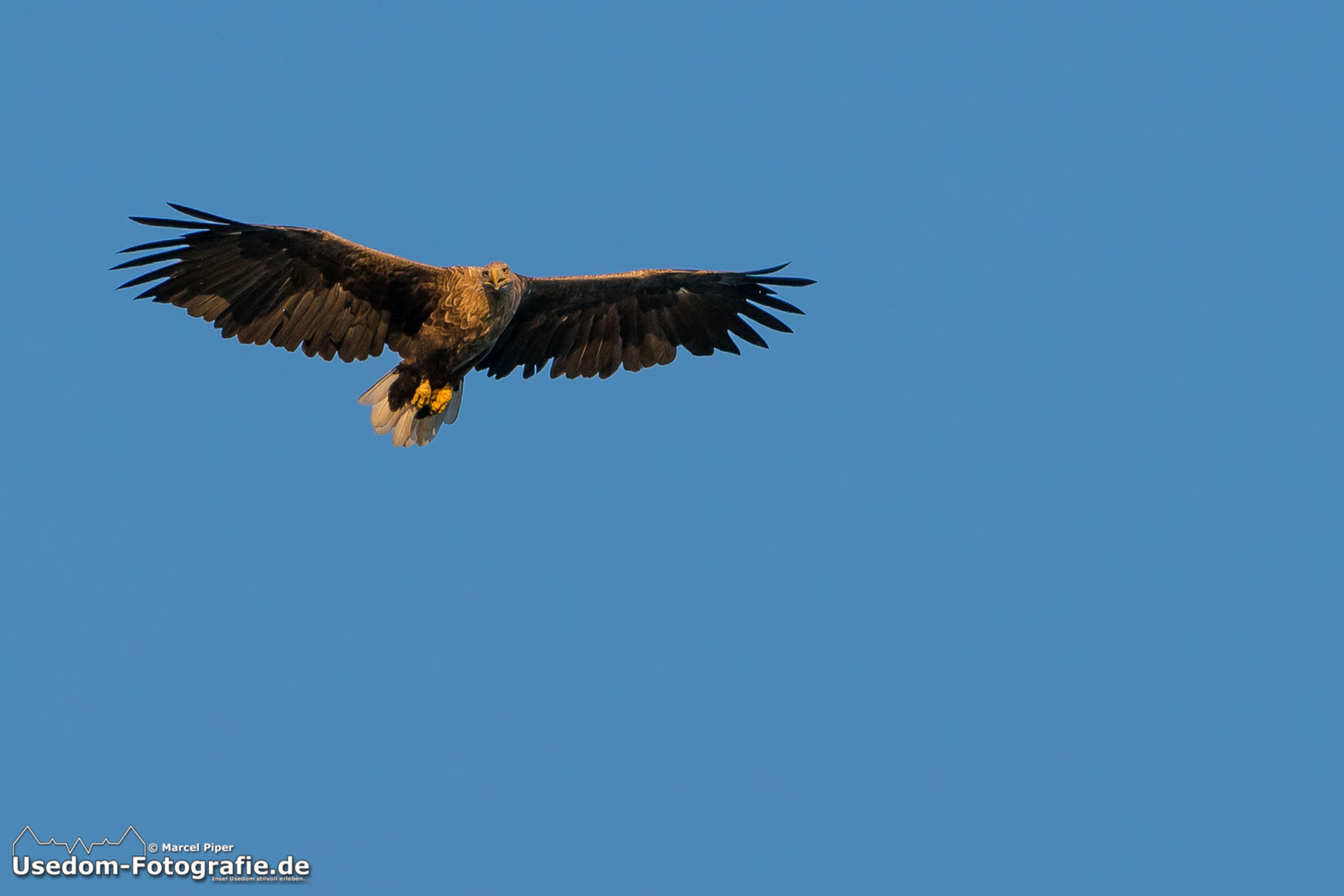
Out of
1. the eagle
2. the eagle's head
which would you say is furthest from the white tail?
the eagle's head

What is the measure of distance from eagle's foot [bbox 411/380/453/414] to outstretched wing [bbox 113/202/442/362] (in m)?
0.50

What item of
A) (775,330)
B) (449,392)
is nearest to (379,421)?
(449,392)

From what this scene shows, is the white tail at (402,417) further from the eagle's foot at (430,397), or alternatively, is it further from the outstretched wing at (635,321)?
the outstretched wing at (635,321)

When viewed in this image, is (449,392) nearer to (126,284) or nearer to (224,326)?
(224,326)

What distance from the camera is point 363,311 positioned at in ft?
42.1

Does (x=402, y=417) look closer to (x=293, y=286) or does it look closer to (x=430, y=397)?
(x=430, y=397)

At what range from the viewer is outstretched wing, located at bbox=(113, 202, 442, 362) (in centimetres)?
1223

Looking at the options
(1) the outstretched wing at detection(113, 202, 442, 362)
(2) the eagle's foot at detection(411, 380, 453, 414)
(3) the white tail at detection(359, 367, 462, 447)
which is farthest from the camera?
(3) the white tail at detection(359, 367, 462, 447)

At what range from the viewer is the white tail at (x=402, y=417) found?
13.3m

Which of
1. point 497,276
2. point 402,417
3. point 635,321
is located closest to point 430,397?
point 402,417

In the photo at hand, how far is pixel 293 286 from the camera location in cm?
1259

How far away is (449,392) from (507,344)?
86cm

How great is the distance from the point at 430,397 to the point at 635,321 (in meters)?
2.20

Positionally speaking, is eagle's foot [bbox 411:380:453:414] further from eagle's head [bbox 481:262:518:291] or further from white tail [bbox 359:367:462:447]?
eagle's head [bbox 481:262:518:291]
